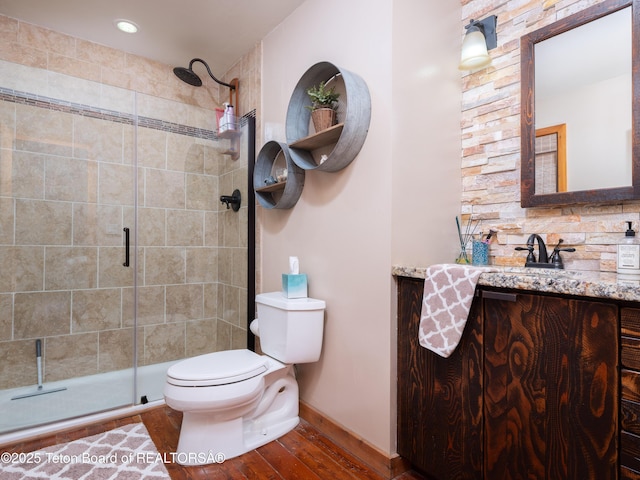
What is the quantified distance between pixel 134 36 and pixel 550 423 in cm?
315

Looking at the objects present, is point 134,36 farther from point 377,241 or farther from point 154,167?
point 377,241

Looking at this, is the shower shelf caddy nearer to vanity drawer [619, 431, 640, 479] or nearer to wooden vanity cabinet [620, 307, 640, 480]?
wooden vanity cabinet [620, 307, 640, 480]

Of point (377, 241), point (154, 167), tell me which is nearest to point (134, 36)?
point (154, 167)

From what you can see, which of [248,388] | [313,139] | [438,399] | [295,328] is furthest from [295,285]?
[438,399]

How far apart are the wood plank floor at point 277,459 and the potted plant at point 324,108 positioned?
1.58 m

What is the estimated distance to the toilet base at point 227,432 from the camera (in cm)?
166

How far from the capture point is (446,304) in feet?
4.29

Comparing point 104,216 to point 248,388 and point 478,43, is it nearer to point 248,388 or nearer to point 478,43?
point 248,388

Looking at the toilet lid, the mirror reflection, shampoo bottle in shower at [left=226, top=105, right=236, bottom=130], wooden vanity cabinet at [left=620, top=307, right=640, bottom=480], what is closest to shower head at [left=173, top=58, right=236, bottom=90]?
shampoo bottle in shower at [left=226, top=105, right=236, bottom=130]

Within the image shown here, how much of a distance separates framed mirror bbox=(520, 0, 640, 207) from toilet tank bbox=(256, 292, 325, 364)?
1129mm

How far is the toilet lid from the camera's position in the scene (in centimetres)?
160

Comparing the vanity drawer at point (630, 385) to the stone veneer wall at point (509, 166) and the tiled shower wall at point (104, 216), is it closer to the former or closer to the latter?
the stone veneer wall at point (509, 166)

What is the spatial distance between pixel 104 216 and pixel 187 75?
3.91 feet

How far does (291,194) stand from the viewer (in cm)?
213
